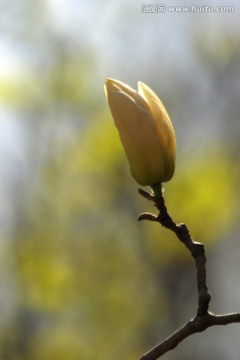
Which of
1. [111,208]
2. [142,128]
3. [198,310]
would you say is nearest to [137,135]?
[142,128]

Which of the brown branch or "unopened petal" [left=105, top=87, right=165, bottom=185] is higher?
"unopened petal" [left=105, top=87, right=165, bottom=185]

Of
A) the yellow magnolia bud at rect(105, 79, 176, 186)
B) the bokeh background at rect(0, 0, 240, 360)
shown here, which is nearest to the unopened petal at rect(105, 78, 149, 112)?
the yellow magnolia bud at rect(105, 79, 176, 186)

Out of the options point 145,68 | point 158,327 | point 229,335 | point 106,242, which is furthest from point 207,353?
point 145,68

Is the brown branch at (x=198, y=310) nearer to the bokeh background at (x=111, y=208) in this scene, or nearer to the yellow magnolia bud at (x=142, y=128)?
the yellow magnolia bud at (x=142, y=128)

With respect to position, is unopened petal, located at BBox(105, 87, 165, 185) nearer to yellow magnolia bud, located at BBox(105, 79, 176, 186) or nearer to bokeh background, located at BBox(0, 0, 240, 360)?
yellow magnolia bud, located at BBox(105, 79, 176, 186)

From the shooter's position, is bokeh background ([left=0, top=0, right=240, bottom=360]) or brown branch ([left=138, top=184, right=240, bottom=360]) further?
bokeh background ([left=0, top=0, right=240, bottom=360])

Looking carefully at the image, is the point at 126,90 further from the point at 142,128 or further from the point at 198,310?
the point at 198,310
